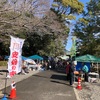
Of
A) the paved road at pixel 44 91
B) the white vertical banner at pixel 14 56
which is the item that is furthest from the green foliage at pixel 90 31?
the white vertical banner at pixel 14 56

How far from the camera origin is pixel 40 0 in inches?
961

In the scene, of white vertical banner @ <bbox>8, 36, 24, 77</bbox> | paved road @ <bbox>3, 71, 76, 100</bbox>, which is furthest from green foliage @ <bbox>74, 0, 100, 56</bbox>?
white vertical banner @ <bbox>8, 36, 24, 77</bbox>

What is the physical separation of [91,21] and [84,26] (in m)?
3.71

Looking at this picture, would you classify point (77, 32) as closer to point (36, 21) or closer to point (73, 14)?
point (73, 14)

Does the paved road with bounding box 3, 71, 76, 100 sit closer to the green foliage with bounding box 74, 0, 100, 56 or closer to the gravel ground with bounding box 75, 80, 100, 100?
the gravel ground with bounding box 75, 80, 100, 100

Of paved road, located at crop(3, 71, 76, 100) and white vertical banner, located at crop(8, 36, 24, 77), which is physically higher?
white vertical banner, located at crop(8, 36, 24, 77)

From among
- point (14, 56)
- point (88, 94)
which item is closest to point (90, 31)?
point (88, 94)

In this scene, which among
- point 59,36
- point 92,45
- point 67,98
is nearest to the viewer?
point 67,98

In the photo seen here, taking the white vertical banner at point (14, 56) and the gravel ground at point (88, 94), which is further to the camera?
the gravel ground at point (88, 94)


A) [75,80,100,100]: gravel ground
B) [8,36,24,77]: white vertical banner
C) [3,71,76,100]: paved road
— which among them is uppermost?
[8,36,24,77]: white vertical banner

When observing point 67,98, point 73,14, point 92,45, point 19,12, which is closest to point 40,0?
point 19,12

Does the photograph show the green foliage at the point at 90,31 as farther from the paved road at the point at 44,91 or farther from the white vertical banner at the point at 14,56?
the white vertical banner at the point at 14,56

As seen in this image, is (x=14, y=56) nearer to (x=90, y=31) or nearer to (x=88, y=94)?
(x=88, y=94)

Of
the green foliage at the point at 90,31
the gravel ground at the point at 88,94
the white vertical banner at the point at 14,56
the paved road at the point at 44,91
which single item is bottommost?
the gravel ground at the point at 88,94
